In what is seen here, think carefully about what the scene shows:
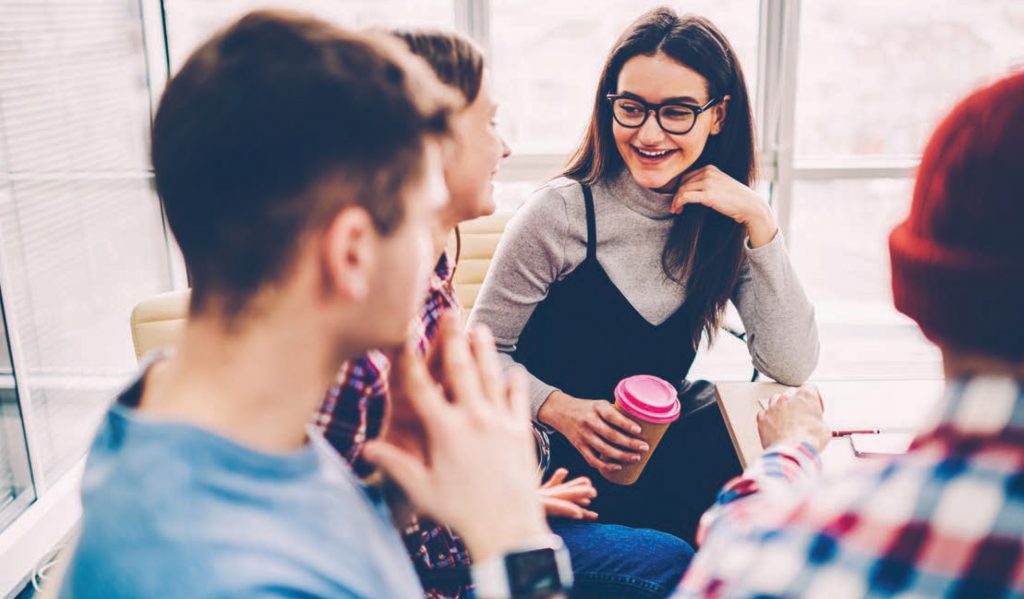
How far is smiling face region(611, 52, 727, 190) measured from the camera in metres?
1.51

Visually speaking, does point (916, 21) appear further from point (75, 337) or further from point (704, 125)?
point (75, 337)

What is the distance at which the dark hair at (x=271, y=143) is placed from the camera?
1.86 ft

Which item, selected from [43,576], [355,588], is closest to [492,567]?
[355,588]

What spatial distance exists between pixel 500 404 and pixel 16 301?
6.43ft

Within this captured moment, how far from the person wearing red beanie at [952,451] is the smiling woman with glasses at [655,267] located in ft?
2.96

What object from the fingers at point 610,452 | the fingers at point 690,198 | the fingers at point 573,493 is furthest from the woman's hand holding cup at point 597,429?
the fingers at point 690,198

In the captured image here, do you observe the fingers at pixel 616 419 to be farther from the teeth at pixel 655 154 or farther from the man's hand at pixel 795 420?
the teeth at pixel 655 154

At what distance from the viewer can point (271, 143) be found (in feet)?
1.85

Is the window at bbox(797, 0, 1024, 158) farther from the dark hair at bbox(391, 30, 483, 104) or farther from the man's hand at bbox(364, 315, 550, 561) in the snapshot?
the man's hand at bbox(364, 315, 550, 561)

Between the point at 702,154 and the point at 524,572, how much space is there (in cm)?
126

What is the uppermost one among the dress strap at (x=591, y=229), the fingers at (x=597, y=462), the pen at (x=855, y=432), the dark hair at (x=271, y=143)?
the dark hair at (x=271, y=143)

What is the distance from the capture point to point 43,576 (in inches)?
81.7

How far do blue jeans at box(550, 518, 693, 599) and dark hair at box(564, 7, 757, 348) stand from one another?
51 centimetres

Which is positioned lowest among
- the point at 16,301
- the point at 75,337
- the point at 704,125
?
the point at 75,337
